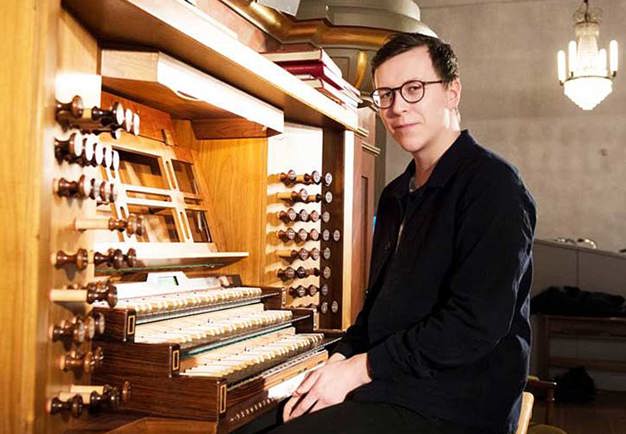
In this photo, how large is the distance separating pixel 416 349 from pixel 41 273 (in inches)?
33.6

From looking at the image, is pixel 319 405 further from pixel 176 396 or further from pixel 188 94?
pixel 188 94

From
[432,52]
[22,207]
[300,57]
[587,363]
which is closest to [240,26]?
[300,57]

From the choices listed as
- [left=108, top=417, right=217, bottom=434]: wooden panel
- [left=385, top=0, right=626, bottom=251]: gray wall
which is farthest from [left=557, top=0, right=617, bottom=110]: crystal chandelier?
[left=108, top=417, right=217, bottom=434]: wooden panel

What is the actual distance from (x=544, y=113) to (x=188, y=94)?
840 cm

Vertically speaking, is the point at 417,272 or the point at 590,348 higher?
the point at 417,272

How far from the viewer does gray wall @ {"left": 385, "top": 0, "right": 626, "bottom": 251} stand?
9.42 metres

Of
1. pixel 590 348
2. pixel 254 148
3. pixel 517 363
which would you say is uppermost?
pixel 254 148

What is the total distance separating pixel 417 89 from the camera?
1827 mm

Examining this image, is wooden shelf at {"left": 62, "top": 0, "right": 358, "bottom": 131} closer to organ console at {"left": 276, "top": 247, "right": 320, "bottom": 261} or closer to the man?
the man

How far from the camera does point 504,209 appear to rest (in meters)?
1.61

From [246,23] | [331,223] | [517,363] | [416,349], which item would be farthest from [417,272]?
[246,23]

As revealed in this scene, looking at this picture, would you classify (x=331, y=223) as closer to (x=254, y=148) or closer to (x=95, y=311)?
(x=254, y=148)

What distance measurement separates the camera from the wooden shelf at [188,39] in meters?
1.76

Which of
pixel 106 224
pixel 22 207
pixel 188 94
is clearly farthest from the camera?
pixel 188 94
